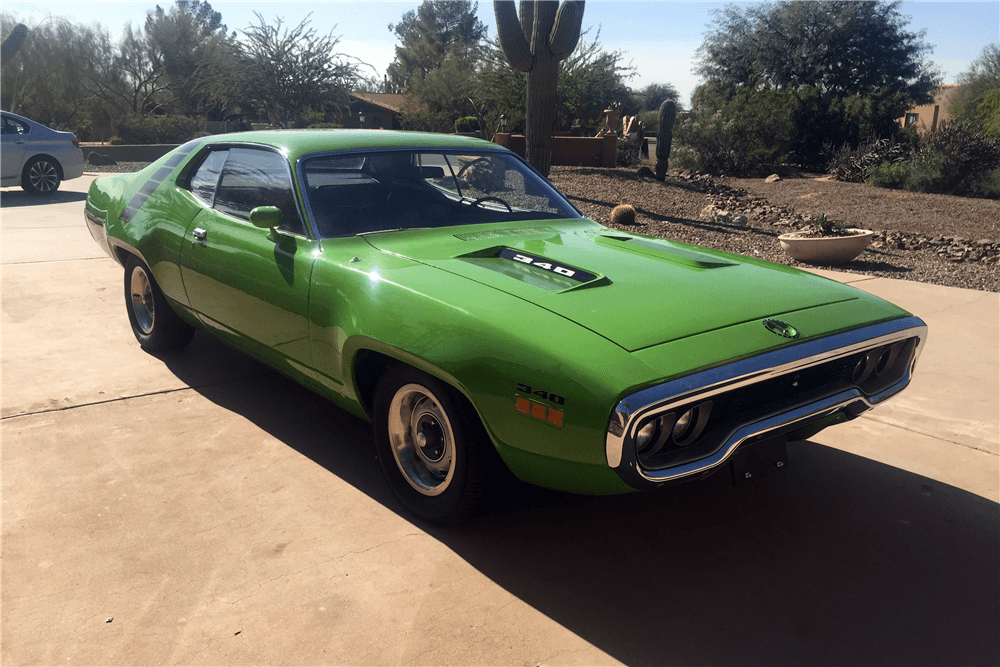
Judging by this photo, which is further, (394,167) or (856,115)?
(856,115)

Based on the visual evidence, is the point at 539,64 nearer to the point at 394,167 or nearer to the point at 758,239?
the point at 758,239

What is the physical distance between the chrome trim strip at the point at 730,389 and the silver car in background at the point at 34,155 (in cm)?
1431

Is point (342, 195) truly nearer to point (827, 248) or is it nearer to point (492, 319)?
point (492, 319)

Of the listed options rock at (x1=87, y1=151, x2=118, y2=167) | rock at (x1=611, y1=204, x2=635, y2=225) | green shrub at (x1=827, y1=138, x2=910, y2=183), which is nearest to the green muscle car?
rock at (x1=611, y1=204, x2=635, y2=225)

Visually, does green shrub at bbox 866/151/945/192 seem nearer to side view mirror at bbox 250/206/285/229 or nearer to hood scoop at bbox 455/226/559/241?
hood scoop at bbox 455/226/559/241

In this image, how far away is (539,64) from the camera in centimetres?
1353

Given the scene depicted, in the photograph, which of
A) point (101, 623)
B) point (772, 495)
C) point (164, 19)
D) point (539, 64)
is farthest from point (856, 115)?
point (164, 19)

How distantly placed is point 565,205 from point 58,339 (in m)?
3.54

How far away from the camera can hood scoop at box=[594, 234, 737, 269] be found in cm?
343

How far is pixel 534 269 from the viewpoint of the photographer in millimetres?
3156

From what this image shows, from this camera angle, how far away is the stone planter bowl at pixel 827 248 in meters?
8.80

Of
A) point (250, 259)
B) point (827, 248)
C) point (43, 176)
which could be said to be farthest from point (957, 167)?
point (43, 176)

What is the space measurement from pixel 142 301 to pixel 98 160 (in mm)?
19721

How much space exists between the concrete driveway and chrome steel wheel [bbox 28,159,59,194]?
11265 millimetres
